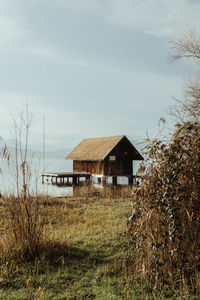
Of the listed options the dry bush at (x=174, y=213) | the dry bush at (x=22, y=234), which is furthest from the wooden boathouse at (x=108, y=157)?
the dry bush at (x=174, y=213)

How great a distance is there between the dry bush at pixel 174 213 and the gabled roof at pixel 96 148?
18358 millimetres

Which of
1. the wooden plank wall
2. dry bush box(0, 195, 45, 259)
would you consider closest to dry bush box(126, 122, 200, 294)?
dry bush box(0, 195, 45, 259)

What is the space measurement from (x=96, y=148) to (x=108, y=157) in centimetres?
148

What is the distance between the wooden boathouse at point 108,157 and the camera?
77.9ft

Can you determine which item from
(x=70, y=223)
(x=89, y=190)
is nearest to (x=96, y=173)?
(x=89, y=190)

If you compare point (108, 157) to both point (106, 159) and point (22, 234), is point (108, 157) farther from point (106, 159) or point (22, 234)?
point (22, 234)

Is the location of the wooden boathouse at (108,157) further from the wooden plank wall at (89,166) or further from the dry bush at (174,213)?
the dry bush at (174,213)

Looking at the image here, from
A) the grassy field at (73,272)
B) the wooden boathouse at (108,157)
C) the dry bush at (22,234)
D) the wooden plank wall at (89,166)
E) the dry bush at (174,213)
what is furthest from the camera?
the wooden plank wall at (89,166)

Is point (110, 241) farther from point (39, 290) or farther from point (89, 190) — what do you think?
point (89, 190)

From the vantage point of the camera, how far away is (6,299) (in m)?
3.70

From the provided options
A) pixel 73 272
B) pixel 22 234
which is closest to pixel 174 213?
pixel 73 272

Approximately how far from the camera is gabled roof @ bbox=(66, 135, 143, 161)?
23250 mm

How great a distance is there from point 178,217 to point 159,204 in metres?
0.27

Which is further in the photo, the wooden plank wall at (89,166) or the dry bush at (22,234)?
the wooden plank wall at (89,166)
